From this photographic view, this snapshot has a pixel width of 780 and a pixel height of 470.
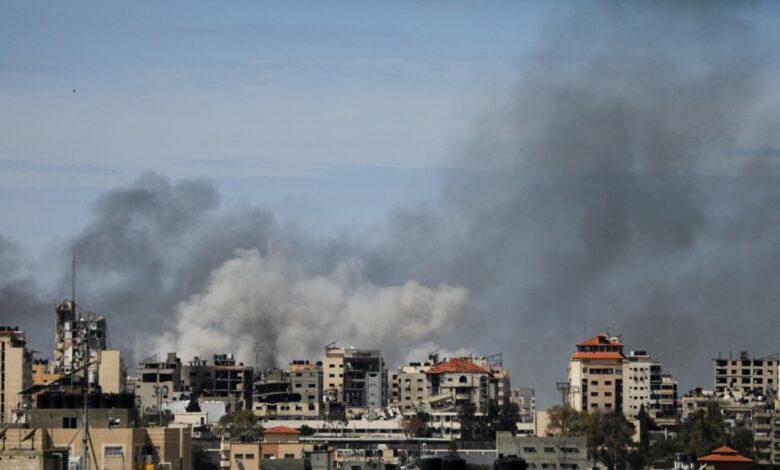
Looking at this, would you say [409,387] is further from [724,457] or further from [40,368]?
[724,457]

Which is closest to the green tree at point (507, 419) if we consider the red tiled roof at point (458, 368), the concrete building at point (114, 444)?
the red tiled roof at point (458, 368)

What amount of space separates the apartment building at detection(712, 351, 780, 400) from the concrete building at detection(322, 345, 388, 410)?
71.7 ft

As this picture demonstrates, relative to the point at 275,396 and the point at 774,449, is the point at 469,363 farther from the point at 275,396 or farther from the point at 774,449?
the point at 774,449

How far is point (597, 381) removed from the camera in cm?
13250

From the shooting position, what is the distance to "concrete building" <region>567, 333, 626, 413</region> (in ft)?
432

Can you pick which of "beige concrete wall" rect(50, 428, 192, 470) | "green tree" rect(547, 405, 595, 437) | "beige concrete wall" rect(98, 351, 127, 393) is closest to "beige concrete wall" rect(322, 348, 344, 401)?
"green tree" rect(547, 405, 595, 437)

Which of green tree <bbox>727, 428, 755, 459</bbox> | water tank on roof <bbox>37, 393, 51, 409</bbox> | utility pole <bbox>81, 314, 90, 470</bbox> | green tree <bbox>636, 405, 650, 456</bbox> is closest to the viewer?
utility pole <bbox>81, 314, 90, 470</bbox>

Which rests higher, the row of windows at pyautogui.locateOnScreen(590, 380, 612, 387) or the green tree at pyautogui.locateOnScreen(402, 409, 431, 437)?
the row of windows at pyautogui.locateOnScreen(590, 380, 612, 387)

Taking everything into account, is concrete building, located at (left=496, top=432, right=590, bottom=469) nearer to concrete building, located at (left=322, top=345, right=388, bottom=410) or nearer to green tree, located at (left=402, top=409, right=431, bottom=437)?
green tree, located at (left=402, top=409, right=431, bottom=437)

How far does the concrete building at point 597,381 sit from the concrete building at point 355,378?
27.6 metres

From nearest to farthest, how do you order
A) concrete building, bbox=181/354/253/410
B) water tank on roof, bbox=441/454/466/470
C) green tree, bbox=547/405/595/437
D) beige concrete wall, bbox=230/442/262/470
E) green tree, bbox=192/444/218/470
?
Result: 1. water tank on roof, bbox=441/454/466/470
2. beige concrete wall, bbox=230/442/262/470
3. green tree, bbox=192/444/218/470
4. green tree, bbox=547/405/595/437
5. concrete building, bbox=181/354/253/410

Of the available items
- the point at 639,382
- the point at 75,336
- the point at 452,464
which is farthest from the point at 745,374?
the point at 452,464

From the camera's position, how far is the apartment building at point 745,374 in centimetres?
15462

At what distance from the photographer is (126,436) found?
46750mm
